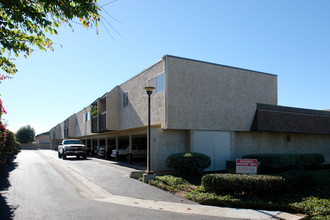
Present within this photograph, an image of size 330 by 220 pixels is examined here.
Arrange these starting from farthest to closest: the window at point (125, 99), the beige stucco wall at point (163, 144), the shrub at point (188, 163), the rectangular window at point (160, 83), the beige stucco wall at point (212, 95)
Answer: the window at point (125, 99), the rectangular window at point (160, 83), the beige stucco wall at point (212, 95), the beige stucco wall at point (163, 144), the shrub at point (188, 163)

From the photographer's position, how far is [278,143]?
19.8 meters

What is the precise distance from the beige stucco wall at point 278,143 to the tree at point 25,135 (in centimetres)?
8684

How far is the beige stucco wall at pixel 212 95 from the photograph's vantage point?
1537 cm

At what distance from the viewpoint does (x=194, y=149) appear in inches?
626

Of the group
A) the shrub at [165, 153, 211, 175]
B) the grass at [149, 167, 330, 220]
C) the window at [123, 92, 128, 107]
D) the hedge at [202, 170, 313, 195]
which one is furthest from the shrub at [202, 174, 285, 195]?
the window at [123, 92, 128, 107]

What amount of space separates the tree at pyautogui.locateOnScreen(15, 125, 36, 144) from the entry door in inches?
3417

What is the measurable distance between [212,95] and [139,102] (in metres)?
4.82

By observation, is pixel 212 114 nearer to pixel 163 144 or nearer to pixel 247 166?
pixel 163 144

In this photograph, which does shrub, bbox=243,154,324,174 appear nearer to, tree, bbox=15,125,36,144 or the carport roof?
the carport roof

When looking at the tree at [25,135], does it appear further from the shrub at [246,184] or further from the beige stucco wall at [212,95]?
the shrub at [246,184]

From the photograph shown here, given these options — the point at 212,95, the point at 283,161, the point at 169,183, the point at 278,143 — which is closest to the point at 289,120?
the point at 278,143

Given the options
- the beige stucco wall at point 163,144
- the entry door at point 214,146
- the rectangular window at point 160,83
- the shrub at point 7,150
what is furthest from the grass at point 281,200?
the shrub at point 7,150

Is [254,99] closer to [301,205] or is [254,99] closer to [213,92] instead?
[213,92]

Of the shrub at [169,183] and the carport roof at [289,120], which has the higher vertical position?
the carport roof at [289,120]
